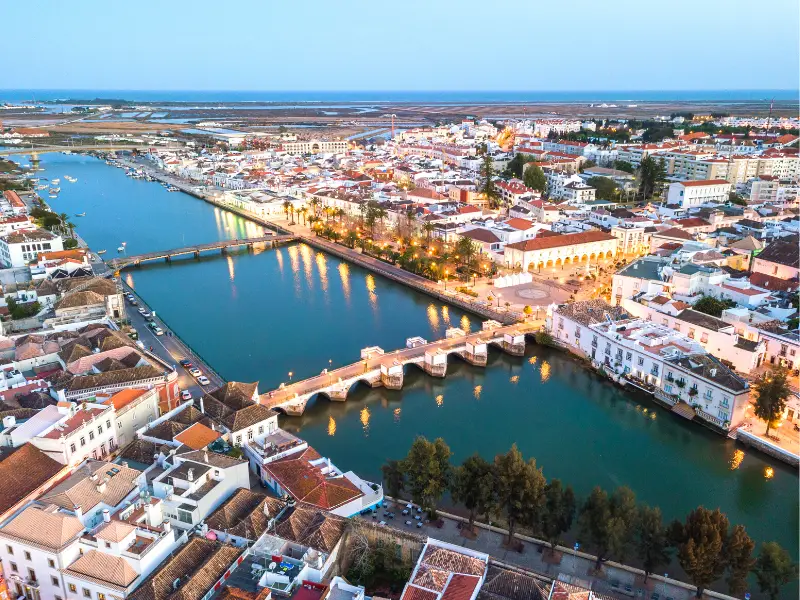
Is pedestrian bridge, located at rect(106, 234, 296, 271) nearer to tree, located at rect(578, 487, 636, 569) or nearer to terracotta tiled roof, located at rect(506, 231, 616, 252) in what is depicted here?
terracotta tiled roof, located at rect(506, 231, 616, 252)

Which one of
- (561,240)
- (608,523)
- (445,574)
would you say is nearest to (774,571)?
(608,523)

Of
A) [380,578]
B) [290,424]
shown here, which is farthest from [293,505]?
[290,424]

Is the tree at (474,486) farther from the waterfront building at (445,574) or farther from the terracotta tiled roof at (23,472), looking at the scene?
the terracotta tiled roof at (23,472)

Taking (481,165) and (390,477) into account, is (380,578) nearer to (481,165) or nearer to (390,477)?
(390,477)

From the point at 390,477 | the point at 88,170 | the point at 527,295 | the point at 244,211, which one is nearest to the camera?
the point at 390,477

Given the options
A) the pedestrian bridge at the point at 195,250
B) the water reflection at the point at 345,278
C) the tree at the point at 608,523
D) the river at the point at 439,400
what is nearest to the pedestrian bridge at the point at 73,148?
the pedestrian bridge at the point at 195,250

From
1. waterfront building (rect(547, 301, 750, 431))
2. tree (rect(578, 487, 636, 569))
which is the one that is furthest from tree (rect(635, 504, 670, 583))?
waterfront building (rect(547, 301, 750, 431))

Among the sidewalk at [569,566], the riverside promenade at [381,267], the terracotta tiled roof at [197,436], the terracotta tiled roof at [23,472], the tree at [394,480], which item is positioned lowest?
the sidewalk at [569,566]
